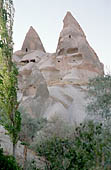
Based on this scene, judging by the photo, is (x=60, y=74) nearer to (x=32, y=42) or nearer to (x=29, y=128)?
(x=32, y=42)

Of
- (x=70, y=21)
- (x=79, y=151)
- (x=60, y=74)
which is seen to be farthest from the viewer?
(x=70, y=21)

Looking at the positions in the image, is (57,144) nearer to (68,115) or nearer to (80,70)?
(68,115)

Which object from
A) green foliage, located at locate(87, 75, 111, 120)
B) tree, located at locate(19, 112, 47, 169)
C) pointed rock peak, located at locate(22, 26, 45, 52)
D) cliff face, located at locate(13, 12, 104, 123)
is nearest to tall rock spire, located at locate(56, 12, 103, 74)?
cliff face, located at locate(13, 12, 104, 123)

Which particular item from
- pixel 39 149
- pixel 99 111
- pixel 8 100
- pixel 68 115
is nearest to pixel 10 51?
pixel 8 100

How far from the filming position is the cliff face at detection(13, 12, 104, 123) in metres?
23.4

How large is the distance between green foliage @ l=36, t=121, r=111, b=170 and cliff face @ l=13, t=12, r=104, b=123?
36.6ft

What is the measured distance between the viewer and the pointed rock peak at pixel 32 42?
49531 mm

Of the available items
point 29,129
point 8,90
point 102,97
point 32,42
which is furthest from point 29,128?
point 32,42

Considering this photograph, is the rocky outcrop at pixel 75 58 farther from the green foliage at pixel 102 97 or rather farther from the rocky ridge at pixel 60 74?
the green foliage at pixel 102 97

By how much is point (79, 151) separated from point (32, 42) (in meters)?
43.0

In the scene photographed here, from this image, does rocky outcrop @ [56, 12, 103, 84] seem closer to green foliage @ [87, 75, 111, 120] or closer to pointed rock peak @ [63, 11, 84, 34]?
pointed rock peak @ [63, 11, 84, 34]

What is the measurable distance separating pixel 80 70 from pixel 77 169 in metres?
25.6

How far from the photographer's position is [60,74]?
35219 mm

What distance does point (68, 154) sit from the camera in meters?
8.87
